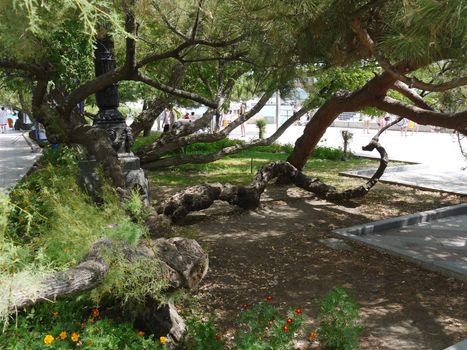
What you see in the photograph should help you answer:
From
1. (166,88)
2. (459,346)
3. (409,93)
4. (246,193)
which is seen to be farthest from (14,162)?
(459,346)

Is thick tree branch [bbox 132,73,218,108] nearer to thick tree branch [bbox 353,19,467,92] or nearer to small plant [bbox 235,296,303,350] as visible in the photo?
thick tree branch [bbox 353,19,467,92]

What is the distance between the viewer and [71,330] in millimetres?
2865

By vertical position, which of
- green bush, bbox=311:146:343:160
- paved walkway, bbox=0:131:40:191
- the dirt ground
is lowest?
the dirt ground

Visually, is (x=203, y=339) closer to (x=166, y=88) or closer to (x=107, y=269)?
(x=107, y=269)

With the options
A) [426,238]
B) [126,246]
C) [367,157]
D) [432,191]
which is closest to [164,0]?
[126,246]

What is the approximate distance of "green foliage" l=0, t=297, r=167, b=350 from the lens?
2.64 m

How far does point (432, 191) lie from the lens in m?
9.65

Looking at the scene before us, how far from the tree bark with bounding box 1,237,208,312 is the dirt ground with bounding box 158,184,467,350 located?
2.99 feet

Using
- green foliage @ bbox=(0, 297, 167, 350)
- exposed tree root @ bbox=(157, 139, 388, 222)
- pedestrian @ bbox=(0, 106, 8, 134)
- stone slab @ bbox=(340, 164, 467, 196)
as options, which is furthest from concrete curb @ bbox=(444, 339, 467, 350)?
pedestrian @ bbox=(0, 106, 8, 134)

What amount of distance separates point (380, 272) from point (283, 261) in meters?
1.05

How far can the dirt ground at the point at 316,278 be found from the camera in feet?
12.5

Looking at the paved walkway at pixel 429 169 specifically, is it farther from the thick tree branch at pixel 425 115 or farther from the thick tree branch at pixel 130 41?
the thick tree branch at pixel 130 41

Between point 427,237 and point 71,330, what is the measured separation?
16.3 ft

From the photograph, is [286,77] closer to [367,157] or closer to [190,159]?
[190,159]
